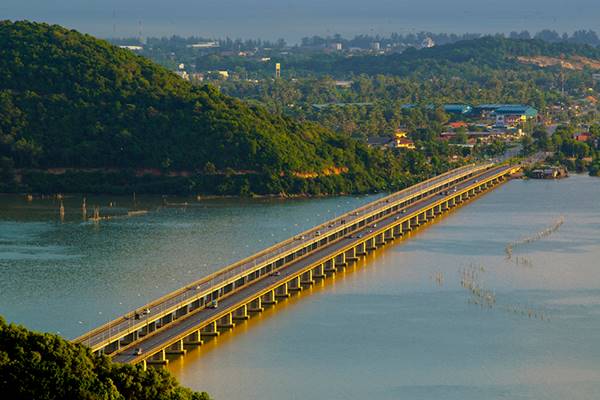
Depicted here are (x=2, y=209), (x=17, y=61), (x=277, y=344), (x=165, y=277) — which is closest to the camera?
(x=277, y=344)

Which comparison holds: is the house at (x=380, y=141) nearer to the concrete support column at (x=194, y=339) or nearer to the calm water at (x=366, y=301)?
the calm water at (x=366, y=301)

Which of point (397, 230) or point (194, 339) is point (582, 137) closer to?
point (397, 230)

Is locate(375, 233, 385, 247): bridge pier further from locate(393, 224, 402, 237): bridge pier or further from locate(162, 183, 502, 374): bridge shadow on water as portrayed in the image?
locate(393, 224, 402, 237): bridge pier

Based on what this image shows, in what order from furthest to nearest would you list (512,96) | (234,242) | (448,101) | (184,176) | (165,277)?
(512,96)
(448,101)
(184,176)
(234,242)
(165,277)

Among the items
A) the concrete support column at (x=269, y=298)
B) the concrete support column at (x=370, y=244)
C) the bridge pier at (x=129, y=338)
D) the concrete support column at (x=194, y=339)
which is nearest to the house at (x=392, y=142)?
the concrete support column at (x=370, y=244)

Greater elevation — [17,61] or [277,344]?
[17,61]

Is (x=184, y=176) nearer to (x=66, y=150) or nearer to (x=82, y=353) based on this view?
(x=66, y=150)

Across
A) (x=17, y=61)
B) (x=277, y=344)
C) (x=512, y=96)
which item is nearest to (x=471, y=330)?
(x=277, y=344)
